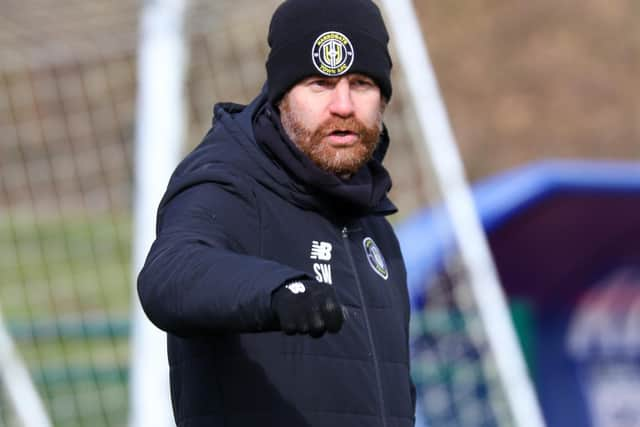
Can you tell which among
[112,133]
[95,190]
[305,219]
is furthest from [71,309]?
[305,219]

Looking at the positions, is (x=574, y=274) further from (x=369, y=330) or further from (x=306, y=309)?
(x=306, y=309)

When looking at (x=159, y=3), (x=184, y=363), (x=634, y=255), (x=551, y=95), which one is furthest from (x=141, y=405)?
(x=551, y=95)

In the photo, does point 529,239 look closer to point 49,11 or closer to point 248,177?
point 49,11

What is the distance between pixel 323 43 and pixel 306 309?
2.15 feet

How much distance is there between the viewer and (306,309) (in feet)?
5.60

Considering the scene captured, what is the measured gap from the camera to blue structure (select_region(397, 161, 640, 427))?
6355 millimetres

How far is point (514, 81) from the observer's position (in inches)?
559

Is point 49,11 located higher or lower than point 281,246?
higher

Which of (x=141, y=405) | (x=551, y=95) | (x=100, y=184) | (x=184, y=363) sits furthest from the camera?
(x=551, y=95)

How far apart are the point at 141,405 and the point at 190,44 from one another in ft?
5.29

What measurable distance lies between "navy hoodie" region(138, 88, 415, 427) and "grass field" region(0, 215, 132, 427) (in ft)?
14.0

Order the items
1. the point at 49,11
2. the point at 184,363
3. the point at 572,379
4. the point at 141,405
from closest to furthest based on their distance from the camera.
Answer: the point at 184,363 → the point at 141,405 → the point at 49,11 → the point at 572,379

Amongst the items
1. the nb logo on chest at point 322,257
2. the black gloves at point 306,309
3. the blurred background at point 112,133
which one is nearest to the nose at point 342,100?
the nb logo on chest at point 322,257

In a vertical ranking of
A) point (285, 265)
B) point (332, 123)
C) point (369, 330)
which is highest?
point (332, 123)
